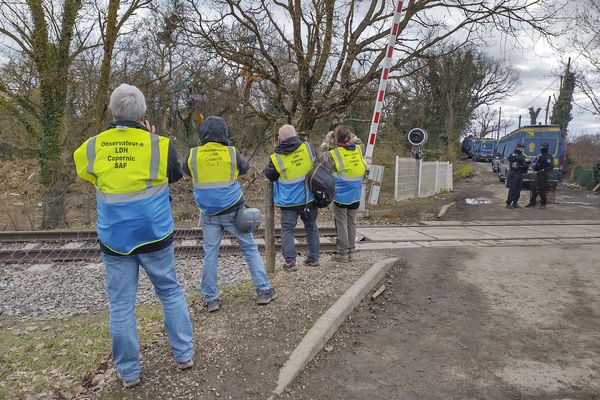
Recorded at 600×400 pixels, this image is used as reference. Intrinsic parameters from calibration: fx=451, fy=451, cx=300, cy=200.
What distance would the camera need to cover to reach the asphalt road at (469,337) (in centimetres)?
327

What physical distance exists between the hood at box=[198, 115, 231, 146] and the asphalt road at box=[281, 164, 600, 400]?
211cm

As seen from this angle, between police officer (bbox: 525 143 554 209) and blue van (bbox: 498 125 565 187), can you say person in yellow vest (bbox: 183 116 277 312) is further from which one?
blue van (bbox: 498 125 565 187)

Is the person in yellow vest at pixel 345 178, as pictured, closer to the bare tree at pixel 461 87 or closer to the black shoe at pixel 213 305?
the black shoe at pixel 213 305

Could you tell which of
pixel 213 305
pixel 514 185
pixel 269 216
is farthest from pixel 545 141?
pixel 213 305

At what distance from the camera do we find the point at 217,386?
122 inches

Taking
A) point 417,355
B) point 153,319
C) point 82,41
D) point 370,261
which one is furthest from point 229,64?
point 417,355

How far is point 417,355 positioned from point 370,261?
2.50 m

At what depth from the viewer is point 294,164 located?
5262 millimetres

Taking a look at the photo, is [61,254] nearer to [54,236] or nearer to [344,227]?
[54,236]

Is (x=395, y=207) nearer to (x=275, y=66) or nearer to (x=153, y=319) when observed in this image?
(x=275, y=66)

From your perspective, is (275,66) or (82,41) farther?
(82,41)

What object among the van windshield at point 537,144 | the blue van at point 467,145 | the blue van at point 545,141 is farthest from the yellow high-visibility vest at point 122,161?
the blue van at point 467,145

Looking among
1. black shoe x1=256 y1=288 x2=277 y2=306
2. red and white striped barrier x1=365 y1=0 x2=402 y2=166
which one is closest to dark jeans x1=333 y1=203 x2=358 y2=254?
red and white striped barrier x1=365 y1=0 x2=402 y2=166

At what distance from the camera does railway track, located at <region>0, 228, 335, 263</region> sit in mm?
7812
